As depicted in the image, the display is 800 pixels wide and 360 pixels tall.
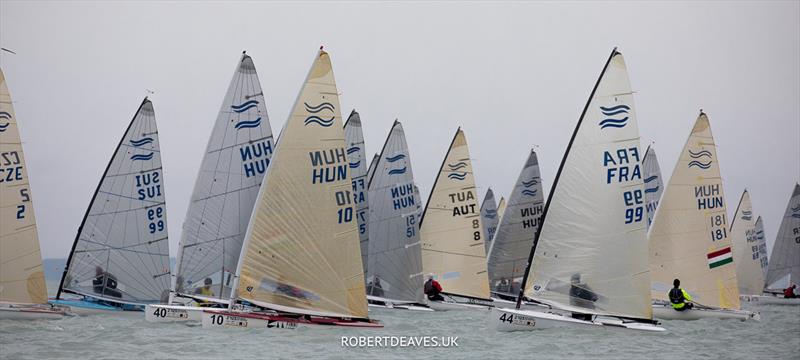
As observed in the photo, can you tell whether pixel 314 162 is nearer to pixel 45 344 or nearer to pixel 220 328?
pixel 220 328

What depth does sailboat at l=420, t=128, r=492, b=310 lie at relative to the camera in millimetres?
37188

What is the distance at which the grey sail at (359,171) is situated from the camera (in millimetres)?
34438

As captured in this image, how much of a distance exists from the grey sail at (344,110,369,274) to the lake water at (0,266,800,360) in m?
6.31

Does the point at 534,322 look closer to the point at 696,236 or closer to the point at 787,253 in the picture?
the point at 696,236

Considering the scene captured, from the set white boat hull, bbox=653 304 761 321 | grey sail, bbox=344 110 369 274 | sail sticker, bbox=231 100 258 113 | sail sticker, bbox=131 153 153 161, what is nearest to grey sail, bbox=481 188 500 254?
grey sail, bbox=344 110 369 274

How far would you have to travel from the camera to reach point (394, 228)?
1347 inches

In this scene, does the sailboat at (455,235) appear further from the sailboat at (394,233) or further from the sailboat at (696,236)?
the sailboat at (696,236)

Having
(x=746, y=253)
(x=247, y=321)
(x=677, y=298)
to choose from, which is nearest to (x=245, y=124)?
(x=247, y=321)

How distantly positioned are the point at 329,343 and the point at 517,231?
18637 mm

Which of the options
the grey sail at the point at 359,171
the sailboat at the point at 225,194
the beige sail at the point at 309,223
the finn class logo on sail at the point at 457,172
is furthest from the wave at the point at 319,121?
the finn class logo on sail at the point at 457,172

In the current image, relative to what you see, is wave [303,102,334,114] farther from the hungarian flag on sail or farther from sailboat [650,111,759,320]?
the hungarian flag on sail

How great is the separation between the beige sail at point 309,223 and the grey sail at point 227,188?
17.7 feet

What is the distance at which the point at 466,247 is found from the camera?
37281 mm

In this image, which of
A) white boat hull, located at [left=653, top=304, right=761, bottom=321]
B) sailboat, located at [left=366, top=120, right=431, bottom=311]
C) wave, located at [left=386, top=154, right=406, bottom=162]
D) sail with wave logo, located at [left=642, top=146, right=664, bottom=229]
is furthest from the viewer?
sail with wave logo, located at [left=642, top=146, right=664, bottom=229]
